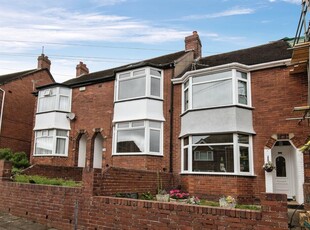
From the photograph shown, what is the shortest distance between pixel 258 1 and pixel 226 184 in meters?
6.80

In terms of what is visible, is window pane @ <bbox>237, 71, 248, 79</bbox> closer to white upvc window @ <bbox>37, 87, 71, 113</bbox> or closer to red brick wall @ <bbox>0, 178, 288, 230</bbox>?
red brick wall @ <bbox>0, 178, 288, 230</bbox>

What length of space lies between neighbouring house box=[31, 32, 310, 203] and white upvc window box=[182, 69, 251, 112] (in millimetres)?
43

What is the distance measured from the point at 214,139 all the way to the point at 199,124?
3.01ft

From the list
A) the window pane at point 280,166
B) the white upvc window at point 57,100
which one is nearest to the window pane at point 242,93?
the window pane at point 280,166

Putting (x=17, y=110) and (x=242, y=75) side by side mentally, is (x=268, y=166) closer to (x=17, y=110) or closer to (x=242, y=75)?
(x=242, y=75)

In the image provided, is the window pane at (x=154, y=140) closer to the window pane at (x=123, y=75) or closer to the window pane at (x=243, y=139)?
the window pane at (x=123, y=75)

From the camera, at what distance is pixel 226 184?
10438 millimetres

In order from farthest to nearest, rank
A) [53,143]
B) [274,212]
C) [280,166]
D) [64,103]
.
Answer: [64,103]
[53,143]
[280,166]
[274,212]

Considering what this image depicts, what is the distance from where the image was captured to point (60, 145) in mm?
16062

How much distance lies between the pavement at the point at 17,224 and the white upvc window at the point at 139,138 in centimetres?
584

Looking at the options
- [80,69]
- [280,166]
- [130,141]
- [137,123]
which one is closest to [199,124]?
[137,123]

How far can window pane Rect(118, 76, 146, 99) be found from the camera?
13.5 metres

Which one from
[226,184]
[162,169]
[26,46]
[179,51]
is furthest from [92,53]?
[226,184]

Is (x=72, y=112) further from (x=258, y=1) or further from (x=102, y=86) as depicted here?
(x=258, y=1)
